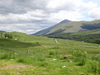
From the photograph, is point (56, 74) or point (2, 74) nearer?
point (2, 74)

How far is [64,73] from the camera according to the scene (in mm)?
11352

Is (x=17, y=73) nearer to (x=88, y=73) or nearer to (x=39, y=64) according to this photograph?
(x=39, y=64)

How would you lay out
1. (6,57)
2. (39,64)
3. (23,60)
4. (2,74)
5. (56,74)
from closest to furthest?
(2,74) < (56,74) < (39,64) < (23,60) < (6,57)

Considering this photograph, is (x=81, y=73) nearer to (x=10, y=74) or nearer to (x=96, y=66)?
(x=96, y=66)

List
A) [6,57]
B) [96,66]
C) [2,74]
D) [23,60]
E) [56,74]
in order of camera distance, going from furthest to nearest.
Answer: [6,57] → [23,60] → [96,66] → [56,74] → [2,74]

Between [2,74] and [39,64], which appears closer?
[2,74]

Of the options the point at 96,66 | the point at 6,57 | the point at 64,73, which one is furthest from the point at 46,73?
the point at 6,57

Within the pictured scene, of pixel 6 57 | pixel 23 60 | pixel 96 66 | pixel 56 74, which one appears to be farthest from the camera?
pixel 6 57

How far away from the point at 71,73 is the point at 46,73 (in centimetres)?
230

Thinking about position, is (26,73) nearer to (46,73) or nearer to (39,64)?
(46,73)

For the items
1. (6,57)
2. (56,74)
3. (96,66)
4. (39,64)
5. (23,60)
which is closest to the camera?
(56,74)

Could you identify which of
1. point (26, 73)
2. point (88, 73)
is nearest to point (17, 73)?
point (26, 73)

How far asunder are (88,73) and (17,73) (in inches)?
258

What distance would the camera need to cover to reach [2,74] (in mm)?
10289
